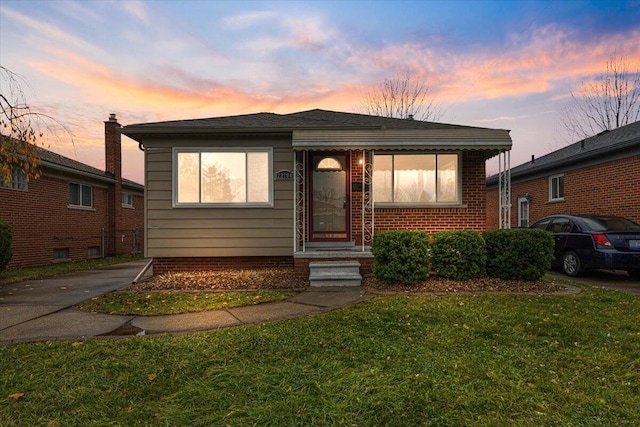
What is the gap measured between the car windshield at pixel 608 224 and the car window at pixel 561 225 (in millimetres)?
330

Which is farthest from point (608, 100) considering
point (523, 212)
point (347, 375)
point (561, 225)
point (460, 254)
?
point (347, 375)

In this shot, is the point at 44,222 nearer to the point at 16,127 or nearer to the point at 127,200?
the point at 127,200

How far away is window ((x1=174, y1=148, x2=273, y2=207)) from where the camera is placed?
804 cm

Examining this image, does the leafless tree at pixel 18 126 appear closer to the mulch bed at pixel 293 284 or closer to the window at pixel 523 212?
the mulch bed at pixel 293 284

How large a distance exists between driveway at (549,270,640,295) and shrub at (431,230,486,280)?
2756 mm

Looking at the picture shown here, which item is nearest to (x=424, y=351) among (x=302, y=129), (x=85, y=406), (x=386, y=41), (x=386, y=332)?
(x=386, y=332)

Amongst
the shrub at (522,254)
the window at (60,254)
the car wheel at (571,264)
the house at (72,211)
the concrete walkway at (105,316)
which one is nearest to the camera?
the concrete walkway at (105,316)

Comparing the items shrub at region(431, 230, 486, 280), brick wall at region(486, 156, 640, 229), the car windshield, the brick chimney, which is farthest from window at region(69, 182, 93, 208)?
brick wall at region(486, 156, 640, 229)

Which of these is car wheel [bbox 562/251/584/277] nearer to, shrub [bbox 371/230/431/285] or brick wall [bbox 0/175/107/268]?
shrub [bbox 371/230/431/285]

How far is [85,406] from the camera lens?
7.84 ft

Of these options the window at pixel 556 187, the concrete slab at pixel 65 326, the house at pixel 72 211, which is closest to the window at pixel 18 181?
the house at pixel 72 211

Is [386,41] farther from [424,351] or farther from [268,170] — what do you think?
[424,351]

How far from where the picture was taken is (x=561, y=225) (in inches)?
342

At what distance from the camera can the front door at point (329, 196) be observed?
8.23 m
